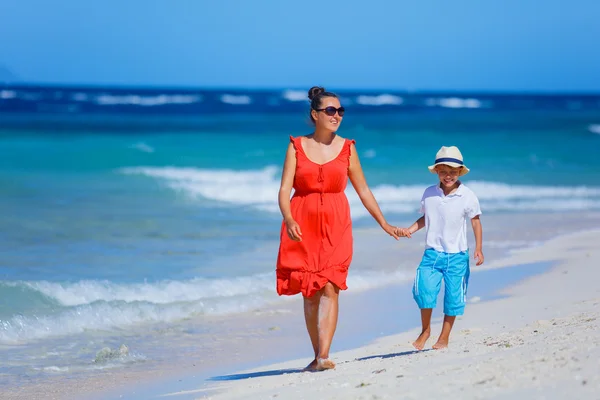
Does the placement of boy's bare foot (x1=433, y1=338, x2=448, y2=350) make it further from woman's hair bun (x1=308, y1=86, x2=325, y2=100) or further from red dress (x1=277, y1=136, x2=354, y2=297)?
woman's hair bun (x1=308, y1=86, x2=325, y2=100)

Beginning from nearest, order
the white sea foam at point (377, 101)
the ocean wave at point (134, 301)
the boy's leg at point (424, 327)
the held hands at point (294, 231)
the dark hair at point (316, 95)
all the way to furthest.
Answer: the held hands at point (294, 231), the dark hair at point (316, 95), the boy's leg at point (424, 327), the ocean wave at point (134, 301), the white sea foam at point (377, 101)

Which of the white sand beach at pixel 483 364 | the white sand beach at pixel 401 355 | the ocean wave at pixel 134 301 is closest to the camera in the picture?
the white sand beach at pixel 483 364

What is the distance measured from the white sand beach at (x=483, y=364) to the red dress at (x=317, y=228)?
1.78 feet

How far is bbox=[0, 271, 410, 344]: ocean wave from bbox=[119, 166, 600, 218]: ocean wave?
217 inches

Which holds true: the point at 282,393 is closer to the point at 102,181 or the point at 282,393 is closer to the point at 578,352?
the point at 578,352

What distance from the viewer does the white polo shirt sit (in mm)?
5172

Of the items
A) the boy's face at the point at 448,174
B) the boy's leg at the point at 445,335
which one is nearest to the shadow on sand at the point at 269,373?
the boy's leg at the point at 445,335

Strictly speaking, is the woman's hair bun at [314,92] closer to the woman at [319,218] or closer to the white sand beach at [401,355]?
the woman at [319,218]

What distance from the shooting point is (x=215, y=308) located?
754 centimetres

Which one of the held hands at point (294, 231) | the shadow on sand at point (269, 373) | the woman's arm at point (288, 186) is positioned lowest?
the shadow on sand at point (269, 373)

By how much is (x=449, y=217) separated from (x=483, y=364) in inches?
47.8

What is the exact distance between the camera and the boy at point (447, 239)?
5176 mm

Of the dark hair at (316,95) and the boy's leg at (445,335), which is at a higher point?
the dark hair at (316,95)

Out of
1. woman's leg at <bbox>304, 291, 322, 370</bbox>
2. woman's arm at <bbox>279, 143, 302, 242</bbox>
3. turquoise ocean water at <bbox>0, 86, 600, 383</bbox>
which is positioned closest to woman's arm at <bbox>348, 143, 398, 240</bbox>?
woman's arm at <bbox>279, 143, 302, 242</bbox>
